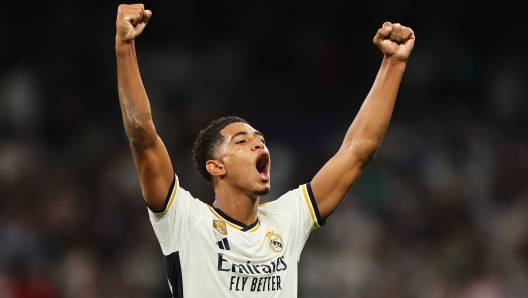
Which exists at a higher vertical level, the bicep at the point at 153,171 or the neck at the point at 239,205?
the bicep at the point at 153,171

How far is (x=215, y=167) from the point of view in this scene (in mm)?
4723

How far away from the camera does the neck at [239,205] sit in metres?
4.58

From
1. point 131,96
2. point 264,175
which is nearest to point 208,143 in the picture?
point 264,175

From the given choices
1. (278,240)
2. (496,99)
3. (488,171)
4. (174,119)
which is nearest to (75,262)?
(174,119)

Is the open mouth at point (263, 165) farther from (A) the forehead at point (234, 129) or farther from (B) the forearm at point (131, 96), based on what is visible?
(B) the forearm at point (131, 96)

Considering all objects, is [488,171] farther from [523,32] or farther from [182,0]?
[182,0]

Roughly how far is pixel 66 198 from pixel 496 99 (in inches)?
263

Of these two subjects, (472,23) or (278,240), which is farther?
(472,23)

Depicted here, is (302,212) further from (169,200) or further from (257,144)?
(169,200)

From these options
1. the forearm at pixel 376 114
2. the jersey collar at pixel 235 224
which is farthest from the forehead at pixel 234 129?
the forearm at pixel 376 114

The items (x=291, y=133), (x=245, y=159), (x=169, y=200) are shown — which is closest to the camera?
(x=169, y=200)

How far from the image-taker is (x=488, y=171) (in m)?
10.3

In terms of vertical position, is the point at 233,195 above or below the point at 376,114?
below

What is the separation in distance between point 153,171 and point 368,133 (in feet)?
4.77
